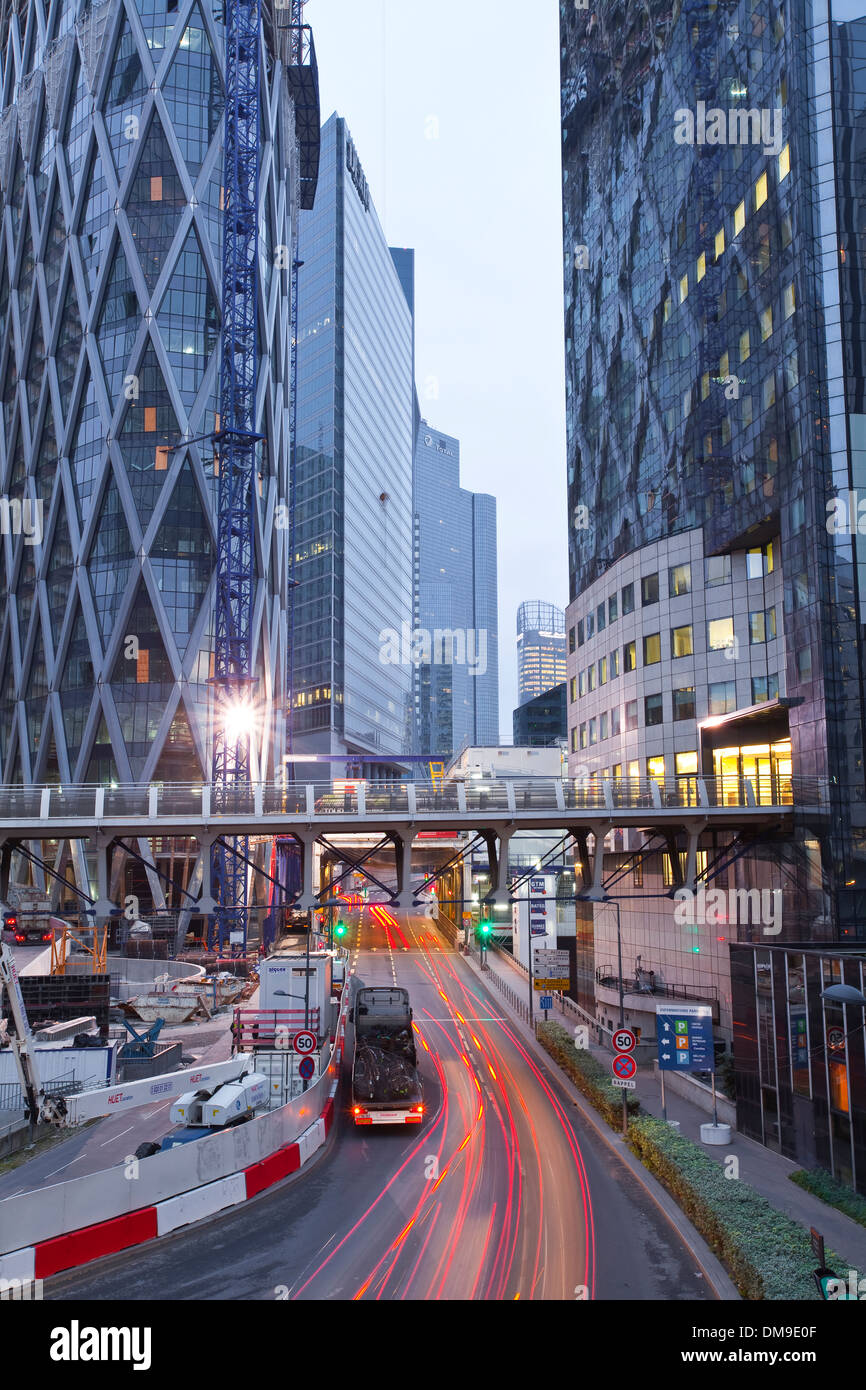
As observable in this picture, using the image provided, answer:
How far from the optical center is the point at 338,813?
1352 inches

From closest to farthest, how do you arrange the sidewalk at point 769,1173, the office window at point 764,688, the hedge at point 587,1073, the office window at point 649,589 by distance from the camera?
1. the sidewalk at point 769,1173
2. the hedge at point 587,1073
3. the office window at point 764,688
4. the office window at point 649,589

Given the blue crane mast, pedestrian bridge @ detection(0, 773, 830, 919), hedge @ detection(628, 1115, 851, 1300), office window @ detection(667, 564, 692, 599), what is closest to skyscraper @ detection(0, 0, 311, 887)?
the blue crane mast

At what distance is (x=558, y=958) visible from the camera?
5241 cm

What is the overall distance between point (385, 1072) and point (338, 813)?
8488 millimetres

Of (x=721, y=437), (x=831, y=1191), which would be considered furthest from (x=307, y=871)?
(x=721, y=437)

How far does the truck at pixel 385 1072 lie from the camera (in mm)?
32062

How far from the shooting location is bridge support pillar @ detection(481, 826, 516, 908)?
34791mm

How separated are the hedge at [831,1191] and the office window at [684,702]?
2798 centimetres

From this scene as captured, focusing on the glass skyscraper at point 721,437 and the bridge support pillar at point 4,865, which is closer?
the bridge support pillar at point 4,865

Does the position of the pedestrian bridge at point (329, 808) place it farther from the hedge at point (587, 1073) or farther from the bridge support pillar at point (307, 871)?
the hedge at point (587, 1073)

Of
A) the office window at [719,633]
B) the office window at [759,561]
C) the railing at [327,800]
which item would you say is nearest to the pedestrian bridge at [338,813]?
the railing at [327,800]

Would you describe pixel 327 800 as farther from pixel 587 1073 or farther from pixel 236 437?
pixel 236 437

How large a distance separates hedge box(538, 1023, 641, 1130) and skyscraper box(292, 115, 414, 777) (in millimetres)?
92027

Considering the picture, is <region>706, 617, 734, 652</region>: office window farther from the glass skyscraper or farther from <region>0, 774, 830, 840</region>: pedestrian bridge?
<region>0, 774, 830, 840</region>: pedestrian bridge
